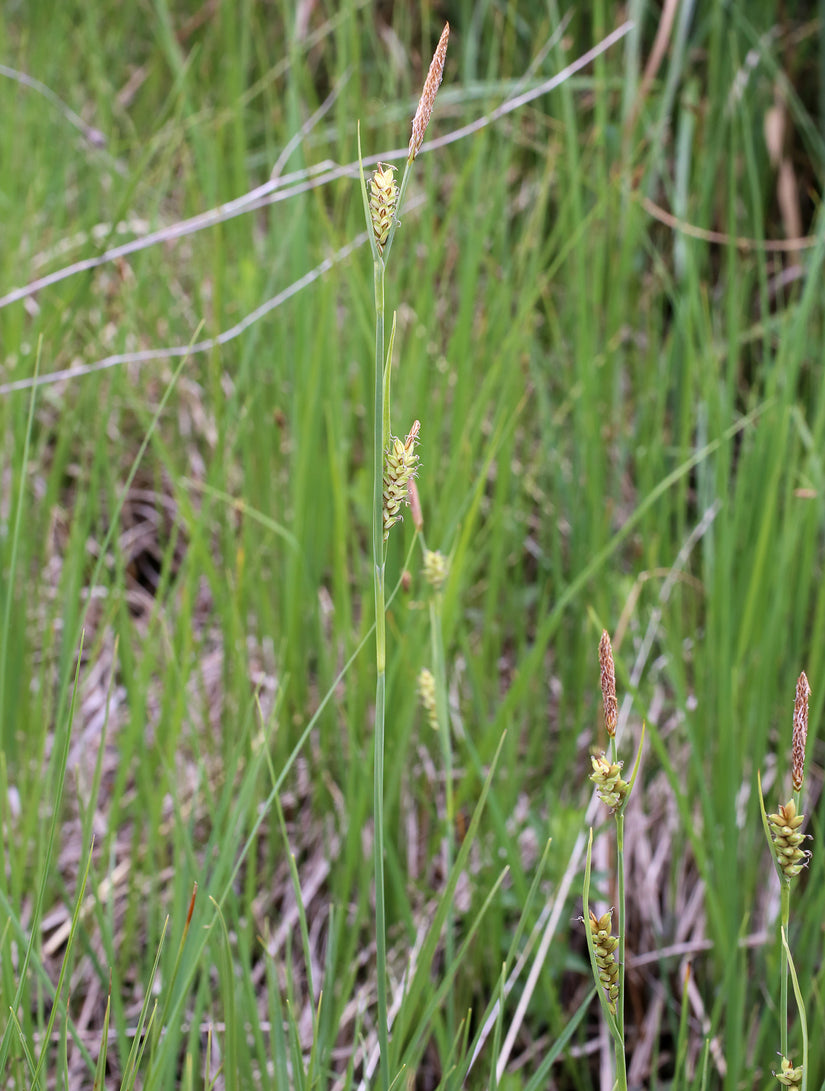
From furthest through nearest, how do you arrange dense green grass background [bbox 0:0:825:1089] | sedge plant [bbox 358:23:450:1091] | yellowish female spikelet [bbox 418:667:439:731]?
dense green grass background [bbox 0:0:825:1089] < yellowish female spikelet [bbox 418:667:439:731] < sedge plant [bbox 358:23:450:1091]

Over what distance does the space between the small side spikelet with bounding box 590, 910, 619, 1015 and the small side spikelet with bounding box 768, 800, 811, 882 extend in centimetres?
9

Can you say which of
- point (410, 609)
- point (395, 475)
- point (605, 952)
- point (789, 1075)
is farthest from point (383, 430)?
point (410, 609)

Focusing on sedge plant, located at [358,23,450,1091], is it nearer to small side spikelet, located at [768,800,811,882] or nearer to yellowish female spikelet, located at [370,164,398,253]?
yellowish female spikelet, located at [370,164,398,253]

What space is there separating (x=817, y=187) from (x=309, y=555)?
1.40 meters

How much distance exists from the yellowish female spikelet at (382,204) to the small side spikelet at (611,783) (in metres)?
0.26

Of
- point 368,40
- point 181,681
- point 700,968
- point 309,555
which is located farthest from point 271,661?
point 368,40

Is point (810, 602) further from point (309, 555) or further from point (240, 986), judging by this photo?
point (240, 986)

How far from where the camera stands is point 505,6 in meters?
2.11

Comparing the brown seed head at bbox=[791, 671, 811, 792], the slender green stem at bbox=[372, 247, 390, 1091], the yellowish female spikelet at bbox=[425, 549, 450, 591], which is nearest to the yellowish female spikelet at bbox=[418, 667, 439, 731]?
the yellowish female spikelet at bbox=[425, 549, 450, 591]

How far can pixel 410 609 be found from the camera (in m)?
0.97

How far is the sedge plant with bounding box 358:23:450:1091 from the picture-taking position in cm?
43

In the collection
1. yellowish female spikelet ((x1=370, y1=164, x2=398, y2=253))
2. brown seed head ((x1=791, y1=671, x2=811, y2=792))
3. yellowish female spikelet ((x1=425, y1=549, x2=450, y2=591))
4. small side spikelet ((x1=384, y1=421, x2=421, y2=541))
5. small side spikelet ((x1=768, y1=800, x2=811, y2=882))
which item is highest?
yellowish female spikelet ((x1=370, y1=164, x2=398, y2=253))

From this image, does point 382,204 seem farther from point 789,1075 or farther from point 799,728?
point 789,1075

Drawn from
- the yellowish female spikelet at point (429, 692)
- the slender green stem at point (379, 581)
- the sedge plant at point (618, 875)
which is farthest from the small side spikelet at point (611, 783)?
the yellowish female spikelet at point (429, 692)
